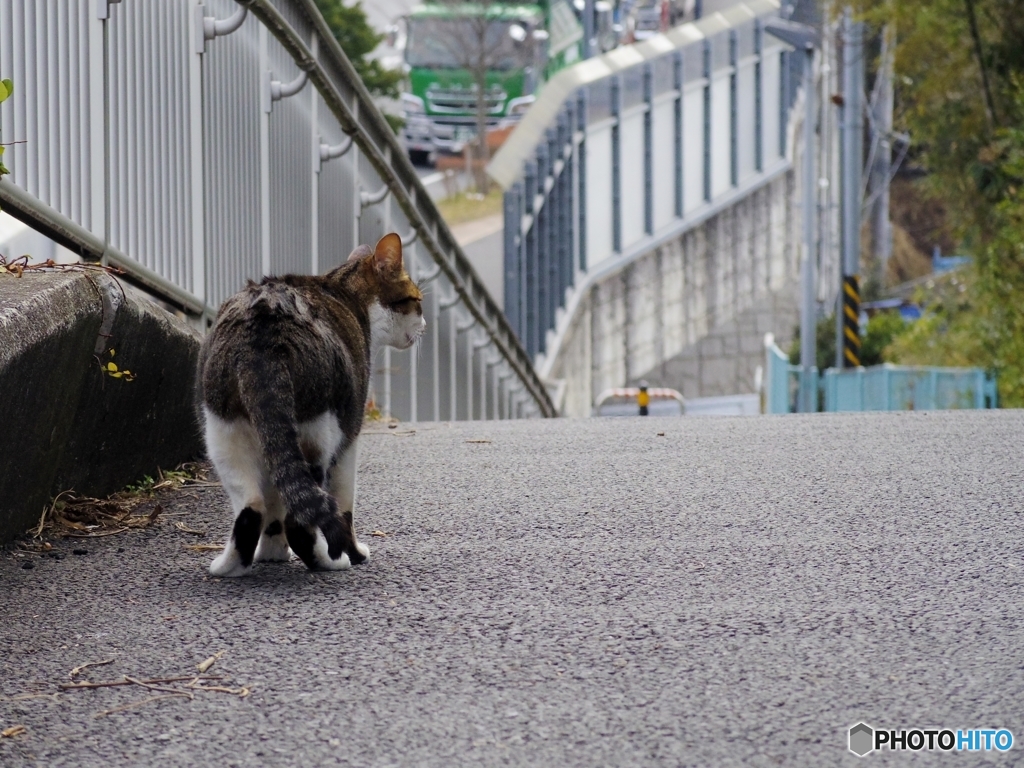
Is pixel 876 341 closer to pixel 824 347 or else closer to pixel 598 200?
pixel 824 347

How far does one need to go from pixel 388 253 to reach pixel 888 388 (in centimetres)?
1944

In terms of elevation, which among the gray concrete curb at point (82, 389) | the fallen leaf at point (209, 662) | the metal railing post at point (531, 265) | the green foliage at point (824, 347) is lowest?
the fallen leaf at point (209, 662)

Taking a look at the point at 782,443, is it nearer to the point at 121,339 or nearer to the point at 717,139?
the point at 121,339

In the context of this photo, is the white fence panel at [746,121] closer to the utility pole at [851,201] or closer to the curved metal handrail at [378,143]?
the utility pole at [851,201]

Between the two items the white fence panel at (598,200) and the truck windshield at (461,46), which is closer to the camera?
the white fence panel at (598,200)

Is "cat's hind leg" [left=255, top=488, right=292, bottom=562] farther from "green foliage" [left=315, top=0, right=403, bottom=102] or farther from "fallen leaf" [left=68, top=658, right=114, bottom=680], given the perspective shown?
"green foliage" [left=315, top=0, right=403, bottom=102]

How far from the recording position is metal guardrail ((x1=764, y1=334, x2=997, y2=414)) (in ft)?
65.6

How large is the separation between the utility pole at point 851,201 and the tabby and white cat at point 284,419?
23.9m

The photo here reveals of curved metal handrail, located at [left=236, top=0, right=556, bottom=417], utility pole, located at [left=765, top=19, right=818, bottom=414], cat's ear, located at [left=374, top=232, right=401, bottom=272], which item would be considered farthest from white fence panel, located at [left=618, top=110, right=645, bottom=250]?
cat's ear, located at [left=374, top=232, right=401, bottom=272]

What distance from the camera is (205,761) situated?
259cm

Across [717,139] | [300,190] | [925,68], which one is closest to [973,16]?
[925,68]

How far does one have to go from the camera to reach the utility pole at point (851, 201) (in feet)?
89.8

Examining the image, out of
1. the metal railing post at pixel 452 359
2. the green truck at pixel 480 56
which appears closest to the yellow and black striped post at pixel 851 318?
the green truck at pixel 480 56

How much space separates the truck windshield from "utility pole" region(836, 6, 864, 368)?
13224 mm
